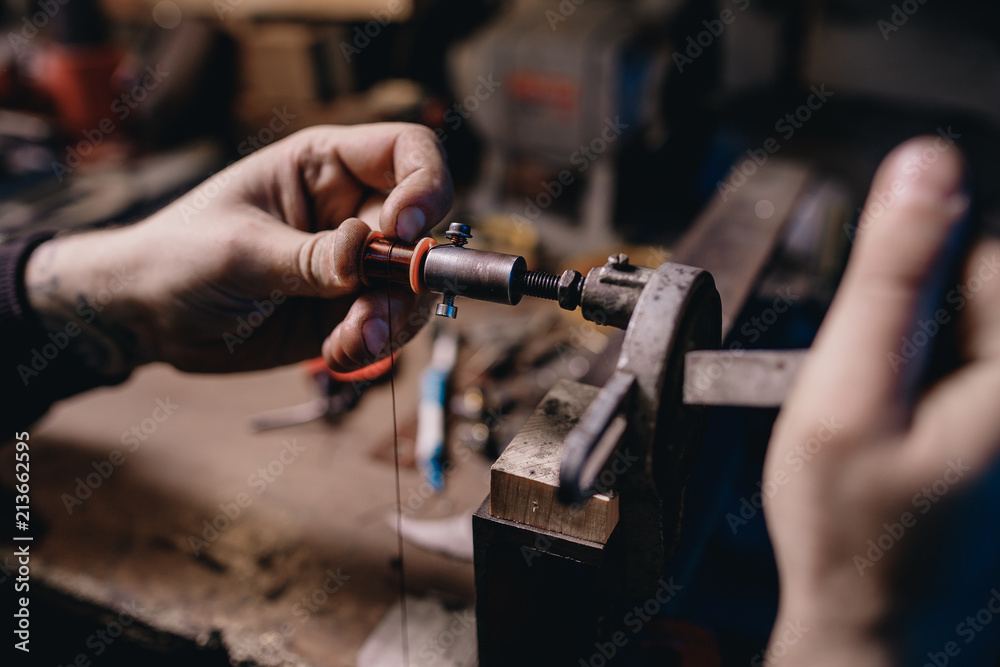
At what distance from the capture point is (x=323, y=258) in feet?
3.30

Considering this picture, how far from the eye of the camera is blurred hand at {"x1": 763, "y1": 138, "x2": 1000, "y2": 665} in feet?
1.71

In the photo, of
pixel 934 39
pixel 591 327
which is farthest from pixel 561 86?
pixel 934 39

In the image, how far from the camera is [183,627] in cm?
108

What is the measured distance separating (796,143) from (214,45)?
248 cm

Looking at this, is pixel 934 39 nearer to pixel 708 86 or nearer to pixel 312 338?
pixel 708 86
